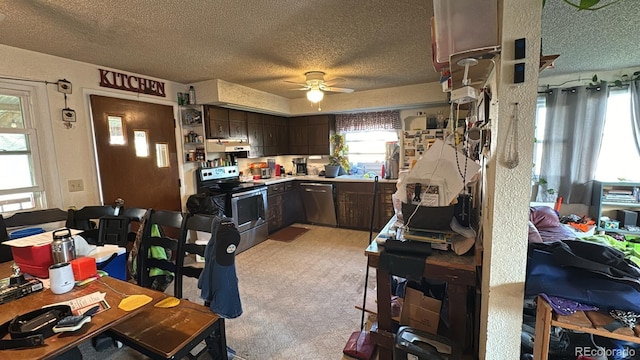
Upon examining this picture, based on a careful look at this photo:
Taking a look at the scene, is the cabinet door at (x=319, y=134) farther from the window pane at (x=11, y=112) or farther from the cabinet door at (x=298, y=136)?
the window pane at (x=11, y=112)

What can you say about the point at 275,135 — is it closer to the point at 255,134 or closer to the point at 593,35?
the point at 255,134

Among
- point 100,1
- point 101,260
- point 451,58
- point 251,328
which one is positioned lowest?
point 251,328

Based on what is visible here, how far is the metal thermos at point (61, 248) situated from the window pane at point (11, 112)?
1826mm


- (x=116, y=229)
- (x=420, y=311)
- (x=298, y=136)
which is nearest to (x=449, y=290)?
(x=420, y=311)

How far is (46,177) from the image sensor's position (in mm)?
2488

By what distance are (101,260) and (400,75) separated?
3.53m

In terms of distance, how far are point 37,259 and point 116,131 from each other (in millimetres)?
2011

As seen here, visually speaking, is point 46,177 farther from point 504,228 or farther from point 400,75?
point 400,75

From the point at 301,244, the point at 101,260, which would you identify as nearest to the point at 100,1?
the point at 101,260

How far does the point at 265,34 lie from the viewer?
209 centimetres

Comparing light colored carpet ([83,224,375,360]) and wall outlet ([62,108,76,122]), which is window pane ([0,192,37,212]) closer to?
wall outlet ([62,108,76,122])

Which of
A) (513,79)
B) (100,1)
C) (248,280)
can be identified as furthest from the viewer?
(248,280)

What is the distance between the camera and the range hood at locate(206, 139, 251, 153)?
370cm

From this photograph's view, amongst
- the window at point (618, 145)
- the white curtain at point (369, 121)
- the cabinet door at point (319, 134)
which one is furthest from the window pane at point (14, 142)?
the window at point (618, 145)
